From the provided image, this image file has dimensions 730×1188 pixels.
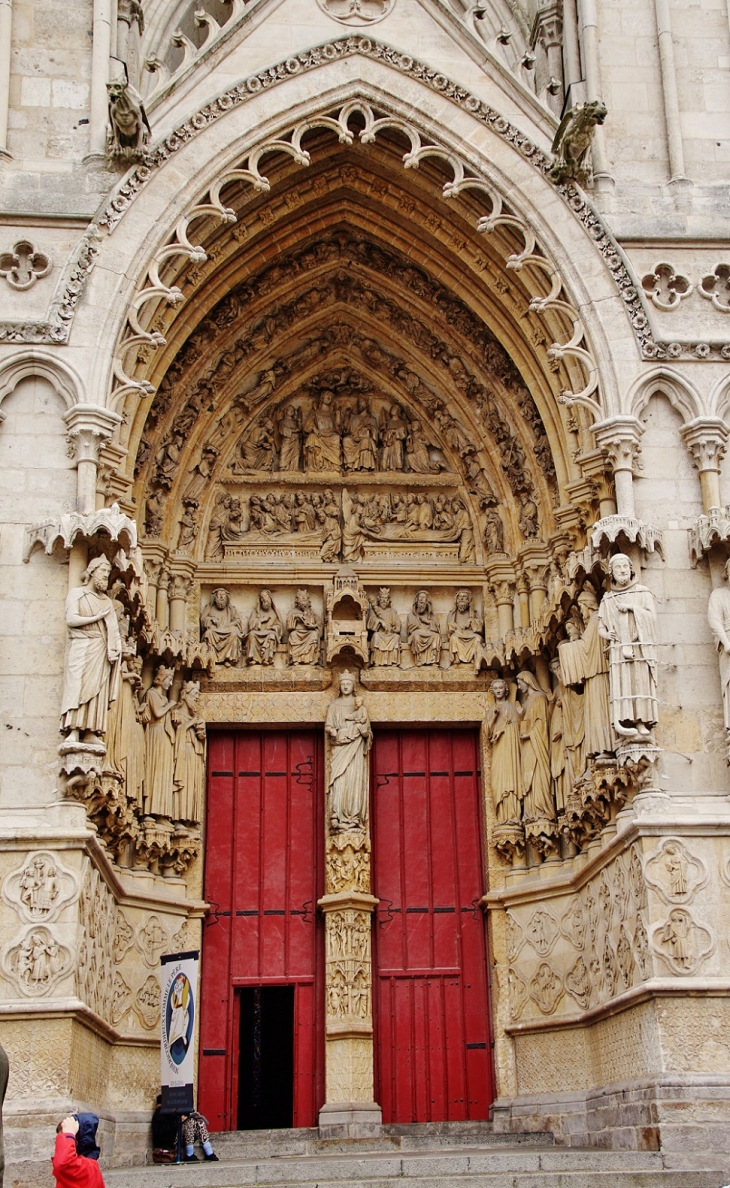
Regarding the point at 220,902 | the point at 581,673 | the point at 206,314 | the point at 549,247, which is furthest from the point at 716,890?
the point at 206,314

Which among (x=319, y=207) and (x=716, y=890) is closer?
(x=716, y=890)

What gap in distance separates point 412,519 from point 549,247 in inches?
115

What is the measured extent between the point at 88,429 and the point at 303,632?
304 cm

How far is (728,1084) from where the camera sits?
9.60 metres

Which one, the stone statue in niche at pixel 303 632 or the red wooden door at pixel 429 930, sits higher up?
the stone statue in niche at pixel 303 632

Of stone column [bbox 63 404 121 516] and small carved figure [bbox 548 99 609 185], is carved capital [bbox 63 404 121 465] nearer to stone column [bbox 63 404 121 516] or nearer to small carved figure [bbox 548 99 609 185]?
stone column [bbox 63 404 121 516]

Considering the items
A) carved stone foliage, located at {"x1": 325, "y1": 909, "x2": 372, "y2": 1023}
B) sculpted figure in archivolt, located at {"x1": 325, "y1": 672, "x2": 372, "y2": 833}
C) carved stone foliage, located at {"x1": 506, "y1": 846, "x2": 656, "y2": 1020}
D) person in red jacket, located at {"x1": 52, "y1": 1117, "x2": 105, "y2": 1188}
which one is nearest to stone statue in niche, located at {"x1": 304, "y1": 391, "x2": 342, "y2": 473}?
sculpted figure in archivolt, located at {"x1": 325, "y1": 672, "x2": 372, "y2": 833}

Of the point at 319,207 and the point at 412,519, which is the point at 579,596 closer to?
the point at 412,519

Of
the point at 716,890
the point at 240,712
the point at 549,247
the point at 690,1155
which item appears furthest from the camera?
the point at 240,712

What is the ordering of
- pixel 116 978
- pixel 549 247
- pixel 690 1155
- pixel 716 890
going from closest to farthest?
1. pixel 690 1155
2. pixel 716 890
3. pixel 116 978
4. pixel 549 247

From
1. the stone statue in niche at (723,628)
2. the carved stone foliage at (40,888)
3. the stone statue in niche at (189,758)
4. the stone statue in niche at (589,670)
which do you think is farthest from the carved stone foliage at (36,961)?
the stone statue in niche at (723,628)

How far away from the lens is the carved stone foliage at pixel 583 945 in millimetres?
10398

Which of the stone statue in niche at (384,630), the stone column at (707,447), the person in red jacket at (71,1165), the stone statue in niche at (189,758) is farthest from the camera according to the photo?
the stone statue in niche at (384,630)

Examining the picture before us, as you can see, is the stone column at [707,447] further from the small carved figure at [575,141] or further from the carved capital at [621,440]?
the small carved figure at [575,141]
